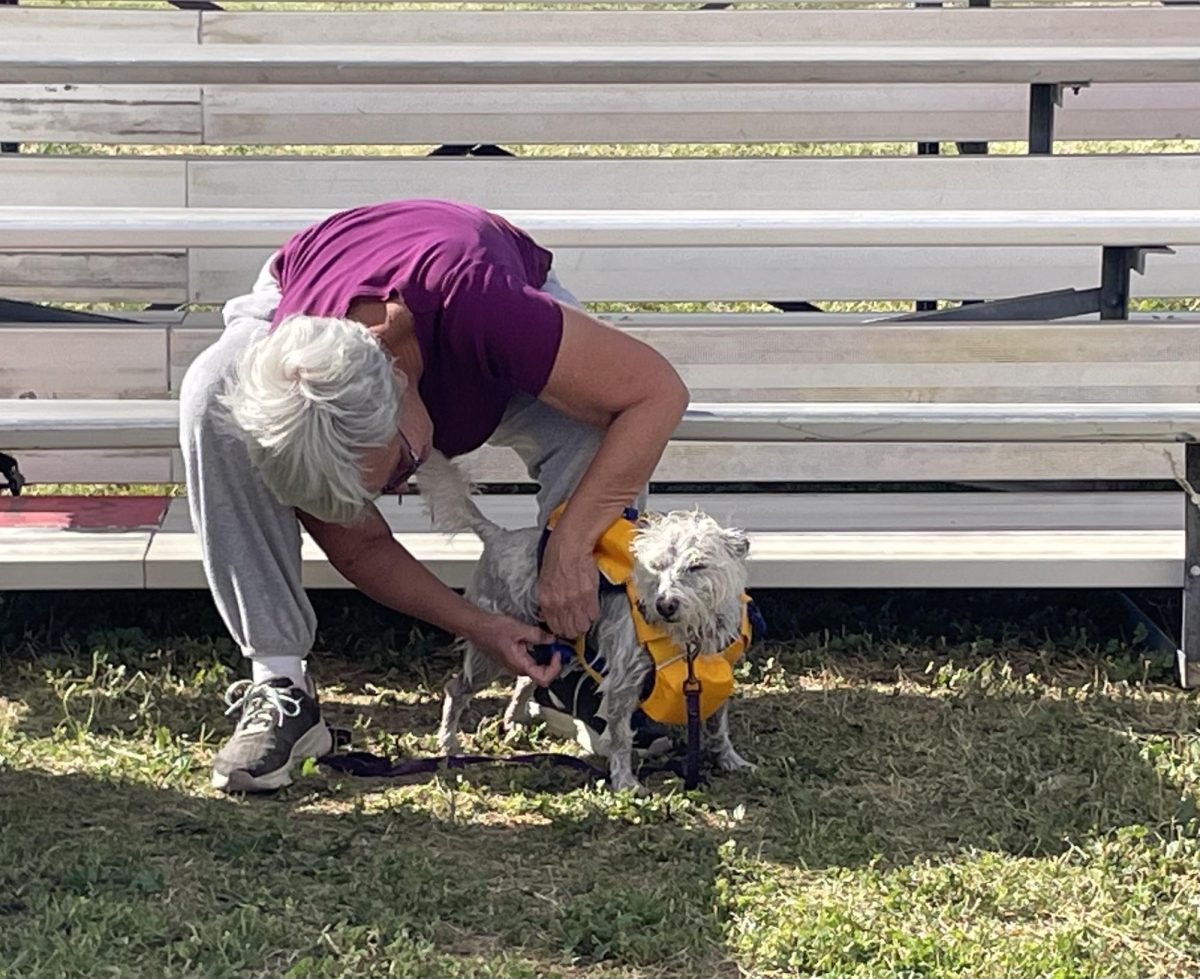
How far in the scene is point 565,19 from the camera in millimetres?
4980

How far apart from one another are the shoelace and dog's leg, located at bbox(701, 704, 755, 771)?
2.38 feet

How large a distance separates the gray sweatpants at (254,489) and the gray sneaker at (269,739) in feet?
0.26

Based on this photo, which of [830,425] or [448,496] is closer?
[448,496]

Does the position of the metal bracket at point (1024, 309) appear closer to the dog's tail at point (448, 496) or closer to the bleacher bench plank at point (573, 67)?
the bleacher bench plank at point (573, 67)

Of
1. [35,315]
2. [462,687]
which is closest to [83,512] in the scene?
[35,315]

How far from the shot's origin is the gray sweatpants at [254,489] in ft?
9.48

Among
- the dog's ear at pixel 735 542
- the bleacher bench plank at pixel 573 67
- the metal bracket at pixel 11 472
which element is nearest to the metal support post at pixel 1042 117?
the bleacher bench plank at pixel 573 67

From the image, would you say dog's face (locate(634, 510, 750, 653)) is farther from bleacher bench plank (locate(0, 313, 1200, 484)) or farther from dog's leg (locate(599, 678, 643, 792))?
bleacher bench plank (locate(0, 313, 1200, 484))

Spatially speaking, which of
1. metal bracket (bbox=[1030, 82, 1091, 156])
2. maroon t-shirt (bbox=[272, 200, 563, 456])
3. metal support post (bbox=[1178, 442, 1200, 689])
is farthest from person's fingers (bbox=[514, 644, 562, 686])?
metal bracket (bbox=[1030, 82, 1091, 156])

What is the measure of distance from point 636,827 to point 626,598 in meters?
0.38

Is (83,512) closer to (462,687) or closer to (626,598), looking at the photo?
(462,687)

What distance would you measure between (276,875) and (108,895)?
25 centimetres

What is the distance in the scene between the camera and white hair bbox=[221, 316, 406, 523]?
2.42m

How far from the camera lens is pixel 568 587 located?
2.84m
